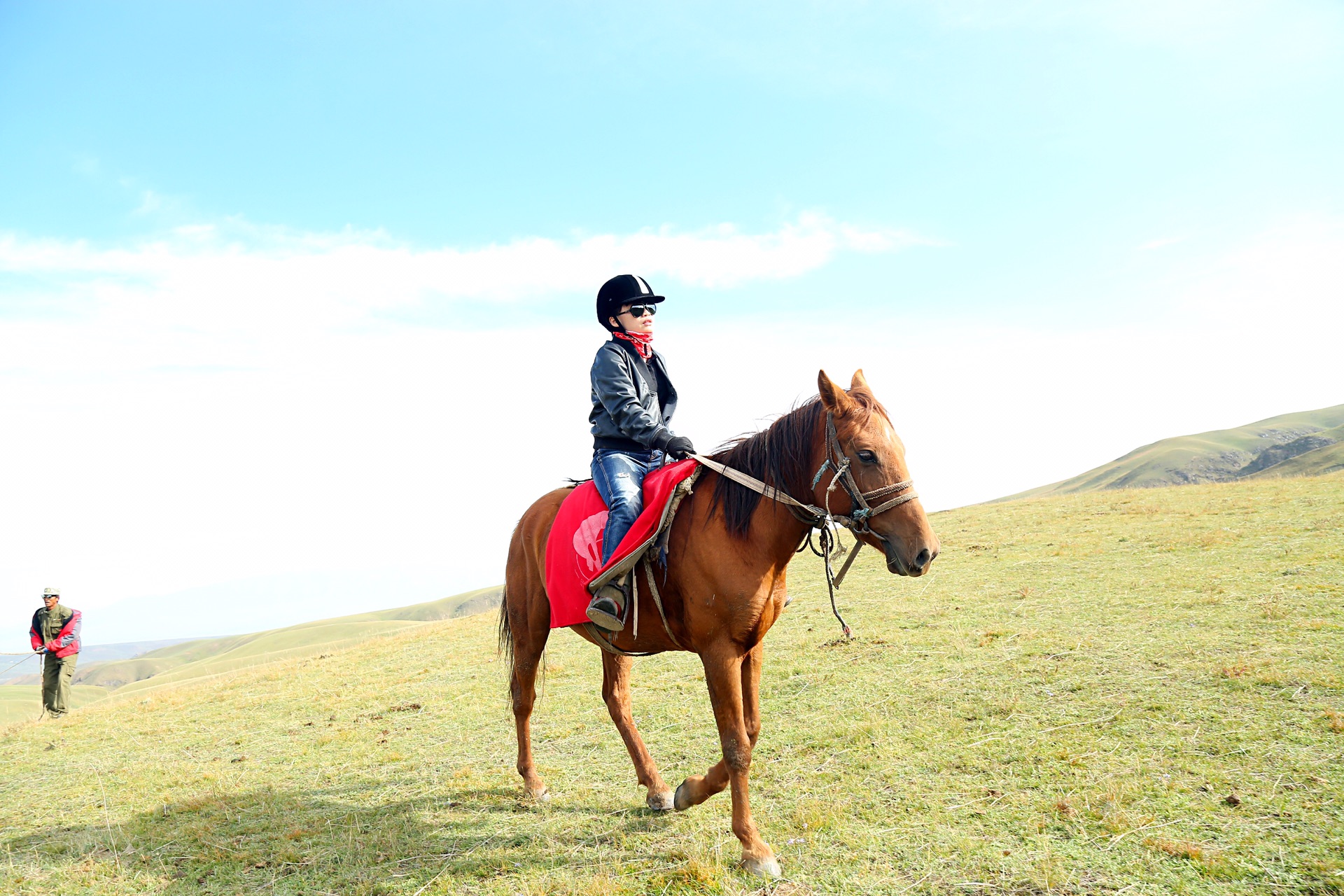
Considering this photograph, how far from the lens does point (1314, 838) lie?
3854mm

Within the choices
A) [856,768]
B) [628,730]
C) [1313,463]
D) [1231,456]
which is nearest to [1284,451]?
[1231,456]

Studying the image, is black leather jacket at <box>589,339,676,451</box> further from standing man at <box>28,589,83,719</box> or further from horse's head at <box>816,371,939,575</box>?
standing man at <box>28,589,83,719</box>

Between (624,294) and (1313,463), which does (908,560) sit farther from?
(1313,463)

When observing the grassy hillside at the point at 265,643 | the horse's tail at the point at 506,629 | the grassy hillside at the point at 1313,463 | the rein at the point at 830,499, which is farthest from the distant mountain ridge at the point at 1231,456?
the grassy hillside at the point at 265,643

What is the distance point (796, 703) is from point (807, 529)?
3.78 metres

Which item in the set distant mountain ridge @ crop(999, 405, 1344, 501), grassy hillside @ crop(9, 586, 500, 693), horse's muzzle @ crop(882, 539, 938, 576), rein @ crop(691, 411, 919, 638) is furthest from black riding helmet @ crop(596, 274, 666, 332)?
distant mountain ridge @ crop(999, 405, 1344, 501)

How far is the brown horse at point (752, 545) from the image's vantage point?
164 inches

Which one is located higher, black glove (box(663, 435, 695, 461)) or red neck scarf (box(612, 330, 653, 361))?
red neck scarf (box(612, 330, 653, 361))

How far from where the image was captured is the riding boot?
4777mm

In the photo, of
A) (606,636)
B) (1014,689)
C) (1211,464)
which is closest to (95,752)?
(606,636)

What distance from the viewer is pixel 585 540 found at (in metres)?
5.29

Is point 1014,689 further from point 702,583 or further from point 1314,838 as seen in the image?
point 702,583

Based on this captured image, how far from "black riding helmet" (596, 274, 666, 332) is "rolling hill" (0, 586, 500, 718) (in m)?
44.2

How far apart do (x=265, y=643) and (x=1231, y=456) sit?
128 meters
